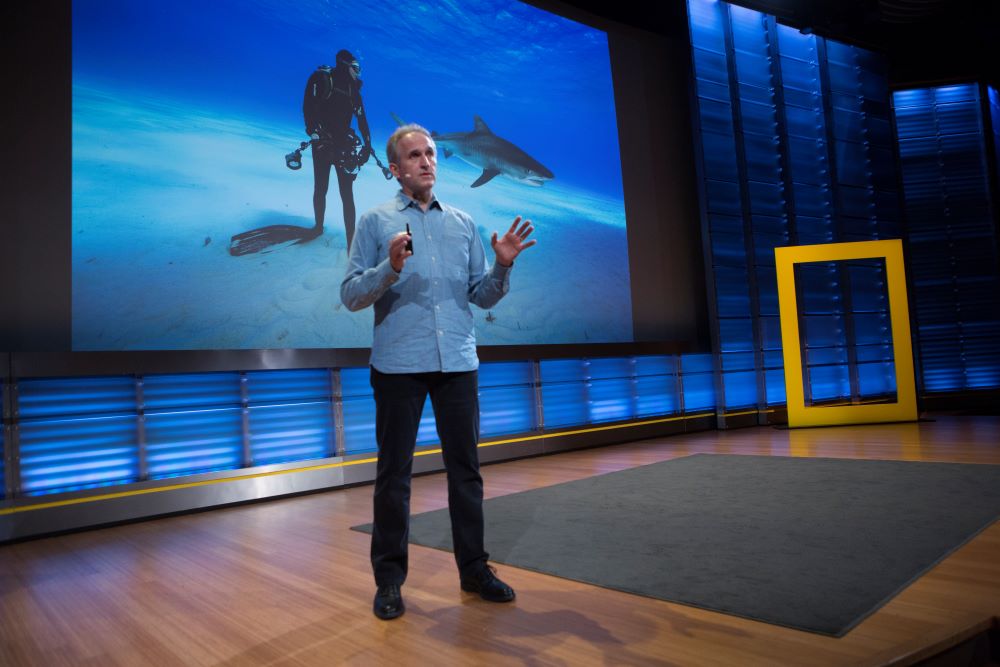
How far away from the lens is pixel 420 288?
6.87ft

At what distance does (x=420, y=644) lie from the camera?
5.65ft

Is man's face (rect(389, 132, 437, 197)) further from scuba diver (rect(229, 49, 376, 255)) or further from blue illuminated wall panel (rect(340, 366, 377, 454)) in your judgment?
scuba diver (rect(229, 49, 376, 255))

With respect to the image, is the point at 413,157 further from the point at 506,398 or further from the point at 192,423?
the point at 506,398

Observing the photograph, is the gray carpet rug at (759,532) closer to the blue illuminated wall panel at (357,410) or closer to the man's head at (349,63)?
the blue illuminated wall panel at (357,410)

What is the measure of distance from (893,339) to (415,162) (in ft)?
19.8

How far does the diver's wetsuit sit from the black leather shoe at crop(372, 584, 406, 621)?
153 inches

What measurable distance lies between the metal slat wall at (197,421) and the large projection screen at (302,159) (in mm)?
678

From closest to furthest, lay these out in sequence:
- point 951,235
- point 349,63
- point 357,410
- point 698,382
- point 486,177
A: point 357,410, point 349,63, point 486,177, point 698,382, point 951,235

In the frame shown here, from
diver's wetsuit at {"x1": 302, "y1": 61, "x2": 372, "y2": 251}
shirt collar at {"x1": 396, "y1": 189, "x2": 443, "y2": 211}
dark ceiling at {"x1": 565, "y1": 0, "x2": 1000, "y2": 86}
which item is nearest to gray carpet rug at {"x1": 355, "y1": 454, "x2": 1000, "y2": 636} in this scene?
shirt collar at {"x1": 396, "y1": 189, "x2": 443, "y2": 211}

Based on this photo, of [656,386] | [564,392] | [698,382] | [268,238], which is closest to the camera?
[268,238]

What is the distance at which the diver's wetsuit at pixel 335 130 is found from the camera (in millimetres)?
5406

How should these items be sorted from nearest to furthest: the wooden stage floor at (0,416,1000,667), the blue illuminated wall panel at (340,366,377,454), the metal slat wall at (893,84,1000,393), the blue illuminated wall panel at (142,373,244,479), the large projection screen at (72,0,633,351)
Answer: the wooden stage floor at (0,416,1000,667) < the blue illuminated wall panel at (142,373,244,479) < the large projection screen at (72,0,633,351) < the blue illuminated wall panel at (340,366,377,454) < the metal slat wall at (893,84,1000,393)

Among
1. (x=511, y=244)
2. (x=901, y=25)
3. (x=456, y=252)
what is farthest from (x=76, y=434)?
(x=901, y=25)

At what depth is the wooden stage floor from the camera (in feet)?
5.23
